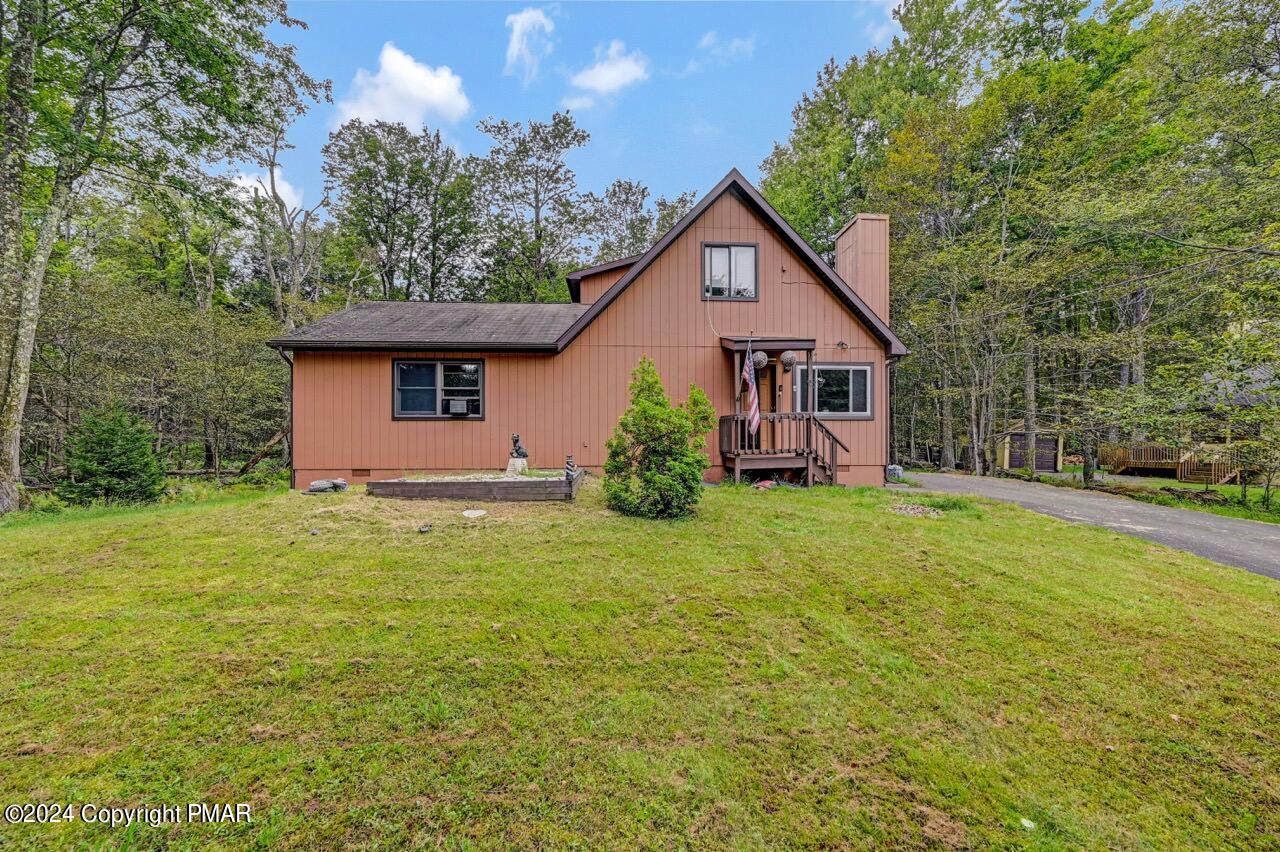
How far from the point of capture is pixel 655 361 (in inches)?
388

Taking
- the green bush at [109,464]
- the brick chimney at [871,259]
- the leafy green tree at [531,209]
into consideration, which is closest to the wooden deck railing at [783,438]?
the brick chimney at [871,259]

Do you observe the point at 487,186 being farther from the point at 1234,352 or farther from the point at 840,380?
the point at 1234,352

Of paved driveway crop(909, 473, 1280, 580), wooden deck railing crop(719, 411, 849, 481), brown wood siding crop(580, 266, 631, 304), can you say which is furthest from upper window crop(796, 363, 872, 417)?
brown wood siding crop(580, 266, 631, 304)

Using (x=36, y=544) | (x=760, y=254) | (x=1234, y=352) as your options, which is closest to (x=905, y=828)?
(x=36, y=544)

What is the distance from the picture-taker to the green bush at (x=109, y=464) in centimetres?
793

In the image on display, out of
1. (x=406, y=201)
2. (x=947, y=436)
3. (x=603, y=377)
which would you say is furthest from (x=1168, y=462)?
(x=406, y=201)

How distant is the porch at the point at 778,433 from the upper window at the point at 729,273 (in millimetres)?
1057

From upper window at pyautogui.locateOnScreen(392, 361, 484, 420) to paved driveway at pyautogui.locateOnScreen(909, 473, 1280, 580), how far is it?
10.7 metres

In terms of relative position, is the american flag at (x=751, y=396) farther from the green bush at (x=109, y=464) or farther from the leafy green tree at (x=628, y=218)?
the leafy green tree at (x=628, y=218)

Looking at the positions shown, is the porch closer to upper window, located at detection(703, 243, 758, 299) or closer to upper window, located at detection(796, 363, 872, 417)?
upper window, located at detection(796, 363, 872, 417)

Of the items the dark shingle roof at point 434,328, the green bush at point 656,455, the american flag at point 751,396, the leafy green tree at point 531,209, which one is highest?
the leafy green tree at point 531,209

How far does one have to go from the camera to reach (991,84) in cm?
1605

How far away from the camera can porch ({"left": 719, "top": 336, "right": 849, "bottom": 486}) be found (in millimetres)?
9195

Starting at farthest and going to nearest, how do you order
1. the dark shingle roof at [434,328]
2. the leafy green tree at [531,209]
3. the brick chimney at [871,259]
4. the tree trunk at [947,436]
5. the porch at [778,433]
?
the leafy green tree at [531,209] → the tree trunk at [947,436] → the brick chimney at [871,259] → the porch at [778,433] → the dark shingle roof at [434,328]
